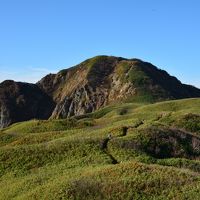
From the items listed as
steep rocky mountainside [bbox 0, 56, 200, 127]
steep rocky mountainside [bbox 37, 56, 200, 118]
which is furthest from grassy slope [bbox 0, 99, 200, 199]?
steep rocky mountainside [bbox 0, 56, 200, 127]

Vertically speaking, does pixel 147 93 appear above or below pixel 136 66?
below

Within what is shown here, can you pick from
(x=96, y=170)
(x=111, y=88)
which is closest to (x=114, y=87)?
(x=111, y=88)

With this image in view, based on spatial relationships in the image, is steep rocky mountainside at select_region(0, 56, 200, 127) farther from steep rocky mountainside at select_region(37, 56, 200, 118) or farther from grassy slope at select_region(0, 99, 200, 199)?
grassy slope at select_region(0, 99, 200, 199)

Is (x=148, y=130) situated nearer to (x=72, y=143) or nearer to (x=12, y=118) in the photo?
(x=72, y=143)

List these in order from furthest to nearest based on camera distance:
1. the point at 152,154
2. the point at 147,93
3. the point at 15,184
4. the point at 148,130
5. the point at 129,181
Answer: the point at 147,93 → the point at 148,130 → the point at 152,154 → the point at 15,184 → the point at 129,181

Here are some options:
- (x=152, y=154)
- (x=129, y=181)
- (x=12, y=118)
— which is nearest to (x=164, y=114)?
(x=152, y=154)

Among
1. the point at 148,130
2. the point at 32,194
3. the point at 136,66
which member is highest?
the point at 136,66

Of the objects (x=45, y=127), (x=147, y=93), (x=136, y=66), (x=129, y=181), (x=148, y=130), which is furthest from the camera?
(x=136, y=66)

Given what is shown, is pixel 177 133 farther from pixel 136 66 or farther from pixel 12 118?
pixel 12 118

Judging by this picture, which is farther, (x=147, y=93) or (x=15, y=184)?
(x=147, y=93)

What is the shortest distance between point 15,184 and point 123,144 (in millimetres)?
12873

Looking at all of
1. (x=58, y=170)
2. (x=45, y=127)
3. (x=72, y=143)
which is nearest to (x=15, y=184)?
(x=58, y=170)

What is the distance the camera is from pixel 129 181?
3525cm

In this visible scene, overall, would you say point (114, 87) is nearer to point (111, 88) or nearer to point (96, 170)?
point (111, 88)
